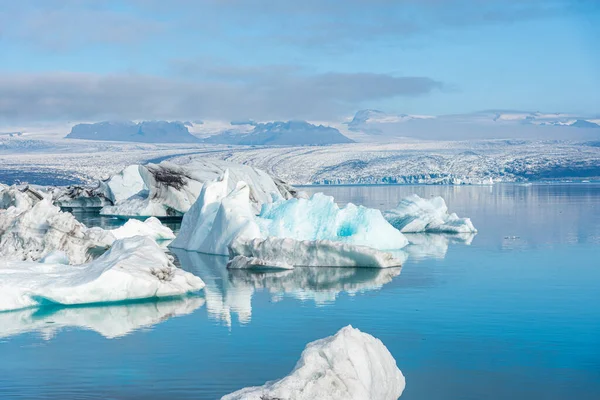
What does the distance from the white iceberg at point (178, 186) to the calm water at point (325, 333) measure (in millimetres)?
15141

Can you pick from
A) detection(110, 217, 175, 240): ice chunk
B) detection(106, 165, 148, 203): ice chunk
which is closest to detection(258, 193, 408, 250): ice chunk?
detection(110, 217, 175, 240): ice chunk

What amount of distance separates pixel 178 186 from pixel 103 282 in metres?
19.7

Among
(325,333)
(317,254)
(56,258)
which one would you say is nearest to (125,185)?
(317,254)

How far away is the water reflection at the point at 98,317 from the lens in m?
8.62

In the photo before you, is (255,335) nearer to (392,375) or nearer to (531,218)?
(392,375)

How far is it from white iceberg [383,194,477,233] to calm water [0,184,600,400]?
22.2 feet

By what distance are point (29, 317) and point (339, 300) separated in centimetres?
394

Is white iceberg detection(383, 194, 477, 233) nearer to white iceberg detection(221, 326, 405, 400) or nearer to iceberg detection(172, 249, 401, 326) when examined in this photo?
iceberg detection(172, 249, 401, 326)

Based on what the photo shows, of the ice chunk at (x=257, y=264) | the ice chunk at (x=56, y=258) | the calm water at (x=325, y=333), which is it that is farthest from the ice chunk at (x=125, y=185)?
the ice chunk at (x=56, y=258)

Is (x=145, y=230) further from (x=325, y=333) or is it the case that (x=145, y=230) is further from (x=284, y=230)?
(x=325, y=333)

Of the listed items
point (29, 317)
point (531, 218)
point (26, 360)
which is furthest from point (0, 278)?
point (531, 218)

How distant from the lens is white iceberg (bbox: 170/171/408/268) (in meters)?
13.7

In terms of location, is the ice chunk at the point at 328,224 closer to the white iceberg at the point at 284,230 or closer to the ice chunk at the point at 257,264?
the white iceberg at the point at 284,230

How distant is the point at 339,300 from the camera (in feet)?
34.6
